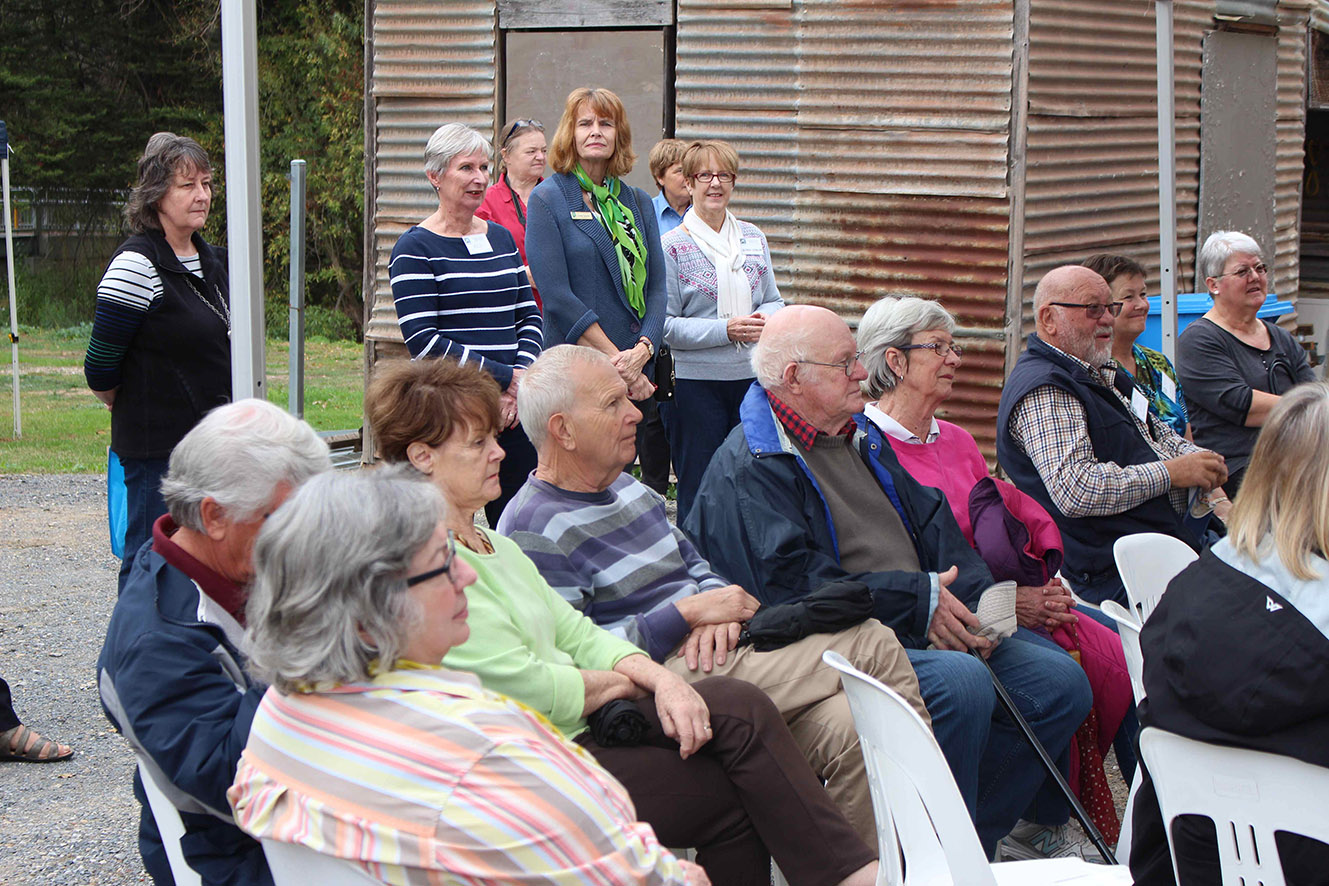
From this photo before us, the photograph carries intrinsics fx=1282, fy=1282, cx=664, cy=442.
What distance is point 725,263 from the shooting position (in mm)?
5559

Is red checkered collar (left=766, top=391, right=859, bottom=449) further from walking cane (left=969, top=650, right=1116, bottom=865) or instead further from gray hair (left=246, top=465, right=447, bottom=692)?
gray hair (left=246, top=465, right=447, bottom=692)

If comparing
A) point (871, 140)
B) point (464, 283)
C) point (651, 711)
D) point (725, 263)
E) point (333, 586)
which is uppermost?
point (871, 140)

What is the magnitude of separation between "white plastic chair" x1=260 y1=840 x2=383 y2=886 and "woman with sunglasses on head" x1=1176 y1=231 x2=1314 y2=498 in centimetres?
446

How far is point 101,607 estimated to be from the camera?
6016mm

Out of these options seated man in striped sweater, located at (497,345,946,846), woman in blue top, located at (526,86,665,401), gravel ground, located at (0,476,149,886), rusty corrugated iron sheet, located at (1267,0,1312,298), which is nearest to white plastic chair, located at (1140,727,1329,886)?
seated man in striped sweater, located at (497,345,946,846)

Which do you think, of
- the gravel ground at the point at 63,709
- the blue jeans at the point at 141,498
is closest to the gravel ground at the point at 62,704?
the gravel ground at the point at 63,709

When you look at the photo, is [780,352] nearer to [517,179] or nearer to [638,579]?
[638,579]

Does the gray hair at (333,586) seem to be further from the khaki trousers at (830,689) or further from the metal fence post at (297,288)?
the metal fence post at (297,288)

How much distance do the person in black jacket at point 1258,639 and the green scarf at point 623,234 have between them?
2.94m

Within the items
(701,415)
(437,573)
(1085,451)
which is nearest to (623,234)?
(701,415)

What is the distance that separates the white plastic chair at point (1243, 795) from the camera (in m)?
2.00

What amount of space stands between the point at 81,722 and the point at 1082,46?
6.37m

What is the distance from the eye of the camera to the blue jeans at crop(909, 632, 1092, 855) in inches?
117

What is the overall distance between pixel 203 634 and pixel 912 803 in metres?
1.25
